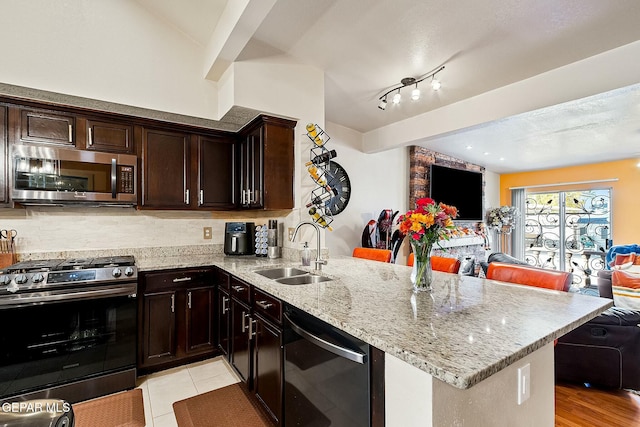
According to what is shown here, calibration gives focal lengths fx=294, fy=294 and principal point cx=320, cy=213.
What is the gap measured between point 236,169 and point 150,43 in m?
1.40

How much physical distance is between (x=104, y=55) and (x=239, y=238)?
205cm

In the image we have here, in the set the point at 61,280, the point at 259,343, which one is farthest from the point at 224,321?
the point at 61,280

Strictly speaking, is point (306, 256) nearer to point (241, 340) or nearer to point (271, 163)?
point (241, 340)

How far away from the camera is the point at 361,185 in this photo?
4598mm

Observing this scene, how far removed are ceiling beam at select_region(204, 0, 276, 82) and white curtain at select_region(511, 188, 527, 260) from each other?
24.7 feet

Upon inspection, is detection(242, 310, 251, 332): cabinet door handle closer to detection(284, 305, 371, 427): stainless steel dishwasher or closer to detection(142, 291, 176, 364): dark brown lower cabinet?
detection(284, 305, 371, 427): stainless steel dishwasher

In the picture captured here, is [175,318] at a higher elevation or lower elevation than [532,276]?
lower

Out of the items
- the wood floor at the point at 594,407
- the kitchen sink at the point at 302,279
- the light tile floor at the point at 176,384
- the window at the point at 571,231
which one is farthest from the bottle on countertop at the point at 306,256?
the window at the point at 571,231

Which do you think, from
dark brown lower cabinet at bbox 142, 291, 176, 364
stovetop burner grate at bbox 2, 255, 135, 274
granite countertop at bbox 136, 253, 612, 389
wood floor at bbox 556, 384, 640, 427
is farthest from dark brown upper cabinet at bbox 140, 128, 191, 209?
wood floor at bbox 556, 384, 640, 427

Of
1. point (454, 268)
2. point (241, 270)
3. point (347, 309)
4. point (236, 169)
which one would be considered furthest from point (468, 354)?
point (236, 169)

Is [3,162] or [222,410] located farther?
[3,162]

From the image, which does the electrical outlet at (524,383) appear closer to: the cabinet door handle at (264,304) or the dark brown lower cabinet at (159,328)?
the cabinet door handle at (264,304)

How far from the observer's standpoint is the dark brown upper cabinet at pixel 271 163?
2803 millimetres

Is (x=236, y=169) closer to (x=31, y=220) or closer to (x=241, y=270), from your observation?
(x=241, y=270)
